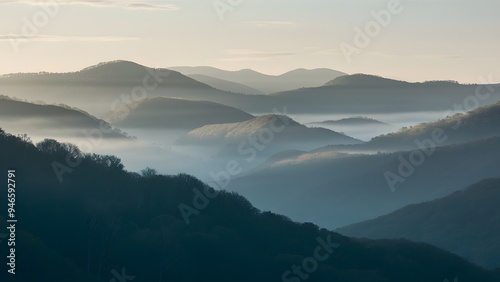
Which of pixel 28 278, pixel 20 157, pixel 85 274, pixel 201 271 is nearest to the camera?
pixel 28 278

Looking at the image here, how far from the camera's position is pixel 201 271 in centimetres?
17812

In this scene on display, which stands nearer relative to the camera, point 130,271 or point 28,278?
point 28,278

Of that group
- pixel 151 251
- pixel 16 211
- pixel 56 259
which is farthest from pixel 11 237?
pixel 151 251

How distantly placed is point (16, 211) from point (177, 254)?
85.1 feet

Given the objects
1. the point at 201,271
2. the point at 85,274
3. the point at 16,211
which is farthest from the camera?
the point at 201,271

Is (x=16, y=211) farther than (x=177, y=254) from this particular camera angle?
No

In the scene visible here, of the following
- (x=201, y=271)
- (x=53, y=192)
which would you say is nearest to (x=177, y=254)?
(x=201, y=271)

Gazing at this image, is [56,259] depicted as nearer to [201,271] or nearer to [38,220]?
[38,220]

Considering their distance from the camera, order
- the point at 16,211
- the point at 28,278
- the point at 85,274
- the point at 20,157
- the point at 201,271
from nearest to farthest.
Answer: the point at 28,278
the point at 85,274
the point at 16,211
the point at 201,271
the point at 20,157

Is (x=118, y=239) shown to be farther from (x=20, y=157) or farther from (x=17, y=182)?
(x=20, y=157)

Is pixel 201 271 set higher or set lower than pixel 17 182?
lower

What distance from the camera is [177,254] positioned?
585 ft

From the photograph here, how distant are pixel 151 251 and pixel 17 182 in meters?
22.4

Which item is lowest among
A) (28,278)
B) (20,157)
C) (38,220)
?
(28,278)
